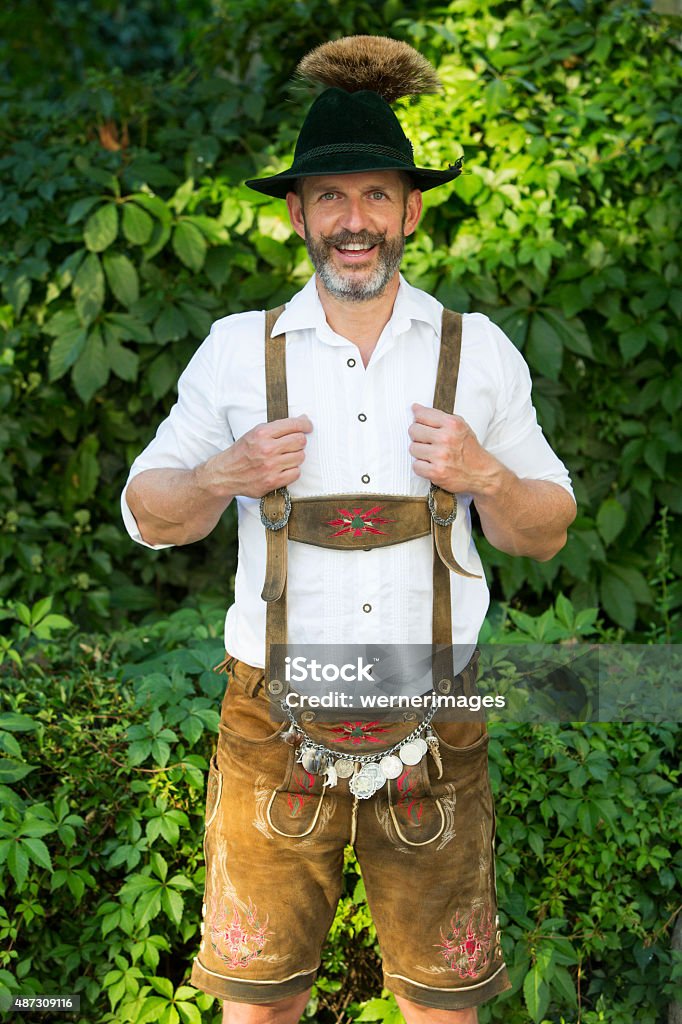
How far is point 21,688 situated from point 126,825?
0.48 metres

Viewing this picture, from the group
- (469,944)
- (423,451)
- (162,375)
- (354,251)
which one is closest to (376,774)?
(469,944)

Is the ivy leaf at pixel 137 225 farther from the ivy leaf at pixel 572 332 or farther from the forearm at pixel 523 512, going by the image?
the forearm at pixel 523 512

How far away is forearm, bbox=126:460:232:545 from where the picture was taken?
2.13 meters

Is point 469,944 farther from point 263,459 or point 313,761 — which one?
point 263,459

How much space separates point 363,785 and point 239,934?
382 mm

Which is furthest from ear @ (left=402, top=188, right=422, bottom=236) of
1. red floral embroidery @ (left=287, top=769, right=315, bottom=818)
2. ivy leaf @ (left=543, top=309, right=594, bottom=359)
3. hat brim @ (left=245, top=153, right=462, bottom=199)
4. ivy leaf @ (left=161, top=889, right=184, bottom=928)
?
ivy leaf @ (left=543, top=309, right=594, bottom=359)

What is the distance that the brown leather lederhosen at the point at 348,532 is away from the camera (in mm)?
2104

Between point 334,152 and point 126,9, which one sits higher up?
point 126,9

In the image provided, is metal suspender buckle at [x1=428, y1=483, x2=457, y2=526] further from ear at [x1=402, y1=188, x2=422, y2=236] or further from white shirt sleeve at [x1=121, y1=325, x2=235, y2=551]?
ear at [x1=402, y1=188, x2=422, y2=236]

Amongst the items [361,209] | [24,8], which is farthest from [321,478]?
[24,8]

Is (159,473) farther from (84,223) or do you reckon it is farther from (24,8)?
(24,8)

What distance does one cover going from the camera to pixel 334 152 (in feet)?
7.00

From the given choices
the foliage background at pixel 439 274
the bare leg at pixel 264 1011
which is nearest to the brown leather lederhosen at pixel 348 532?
the bare leg at pixel 264 1011

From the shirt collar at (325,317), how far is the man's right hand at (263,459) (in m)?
0.21
